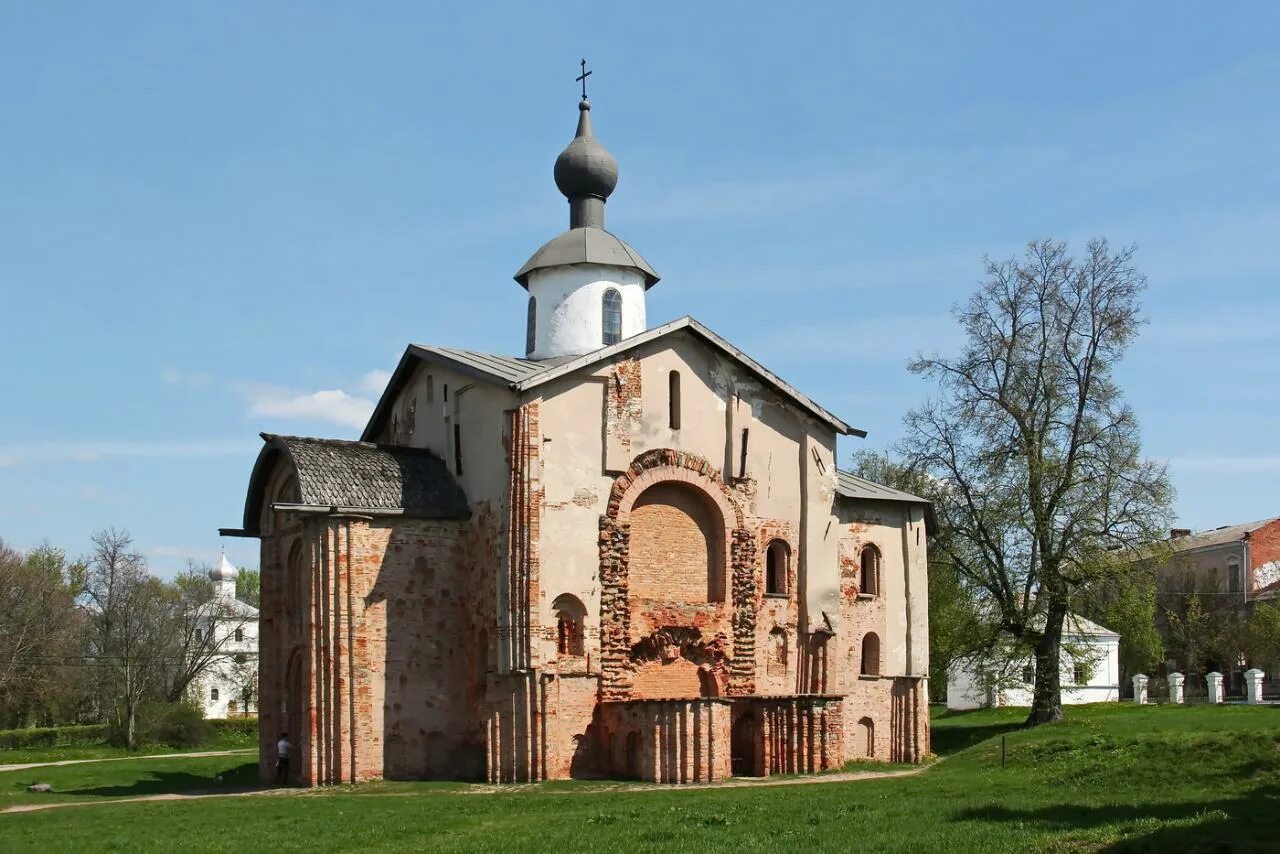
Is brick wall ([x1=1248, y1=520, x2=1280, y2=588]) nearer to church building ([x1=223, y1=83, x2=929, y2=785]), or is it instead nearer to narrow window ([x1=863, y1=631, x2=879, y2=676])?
church building ([x1=223, y1=83, x2=929, y2=785])

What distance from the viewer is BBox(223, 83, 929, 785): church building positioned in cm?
2512

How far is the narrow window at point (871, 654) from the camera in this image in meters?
30.0

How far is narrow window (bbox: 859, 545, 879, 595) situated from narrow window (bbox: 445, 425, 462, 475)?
28.2 feet

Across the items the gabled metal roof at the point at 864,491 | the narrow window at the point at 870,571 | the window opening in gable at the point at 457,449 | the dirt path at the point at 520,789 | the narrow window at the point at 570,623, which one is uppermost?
the window opening in gable at the point at 457,449

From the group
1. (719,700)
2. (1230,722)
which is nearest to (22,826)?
(719,700)

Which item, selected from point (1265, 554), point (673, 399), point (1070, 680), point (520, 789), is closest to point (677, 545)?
point (673, 399)

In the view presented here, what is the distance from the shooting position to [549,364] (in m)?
29.7

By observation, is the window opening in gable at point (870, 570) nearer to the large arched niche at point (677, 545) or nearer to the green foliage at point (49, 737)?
the large arched niche at point (677, 545)

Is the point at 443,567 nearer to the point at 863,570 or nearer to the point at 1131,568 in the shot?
the point at 863,570

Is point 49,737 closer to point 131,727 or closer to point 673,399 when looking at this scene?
point 131,727

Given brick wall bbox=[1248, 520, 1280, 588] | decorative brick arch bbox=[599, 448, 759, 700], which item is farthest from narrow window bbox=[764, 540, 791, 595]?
brick wall bbox=[1248, 520, 1280, 588]

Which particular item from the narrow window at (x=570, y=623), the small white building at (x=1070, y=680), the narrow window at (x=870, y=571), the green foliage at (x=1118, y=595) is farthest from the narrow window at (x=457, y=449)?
the green foliage at (x=1118, y=595)

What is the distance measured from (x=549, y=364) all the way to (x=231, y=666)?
44.6 meters

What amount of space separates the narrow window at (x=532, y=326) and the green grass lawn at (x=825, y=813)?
10.5 metres
